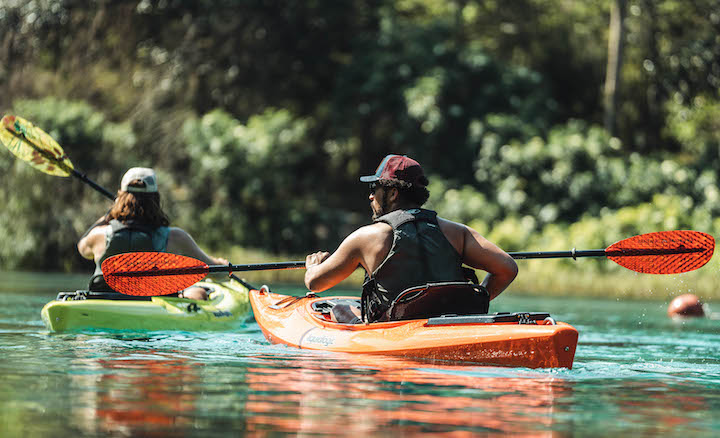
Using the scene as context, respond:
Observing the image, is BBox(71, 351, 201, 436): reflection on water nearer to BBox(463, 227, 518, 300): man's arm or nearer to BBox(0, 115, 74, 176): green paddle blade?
BBox(463, 227, 518, 300): man's arm

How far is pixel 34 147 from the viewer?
9070mm

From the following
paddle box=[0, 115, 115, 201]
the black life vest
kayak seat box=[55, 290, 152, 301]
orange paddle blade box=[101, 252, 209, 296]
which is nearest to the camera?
the black life vest

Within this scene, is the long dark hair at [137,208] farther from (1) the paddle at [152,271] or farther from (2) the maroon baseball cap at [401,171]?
(2) the maroon baseball cap at [401,171]

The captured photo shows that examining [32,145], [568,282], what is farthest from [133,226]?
[568,282]

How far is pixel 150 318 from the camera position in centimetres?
738

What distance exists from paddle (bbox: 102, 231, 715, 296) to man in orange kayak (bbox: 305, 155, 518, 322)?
102 centimetres

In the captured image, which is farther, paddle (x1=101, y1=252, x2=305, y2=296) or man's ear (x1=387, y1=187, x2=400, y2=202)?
paddle (x1=101, y1=252, x2=305, y2=296)

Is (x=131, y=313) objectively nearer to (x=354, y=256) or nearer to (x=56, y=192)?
(x=354, y=256)

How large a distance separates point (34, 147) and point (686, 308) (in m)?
7.40

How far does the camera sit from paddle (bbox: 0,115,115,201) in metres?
8.83

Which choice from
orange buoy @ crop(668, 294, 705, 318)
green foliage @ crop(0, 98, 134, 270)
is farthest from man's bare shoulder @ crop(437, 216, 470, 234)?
green foliage @ crop(0, 98, 134, 270)

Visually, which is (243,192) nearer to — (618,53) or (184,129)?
(184,129)

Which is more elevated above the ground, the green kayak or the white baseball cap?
the white baseball cap

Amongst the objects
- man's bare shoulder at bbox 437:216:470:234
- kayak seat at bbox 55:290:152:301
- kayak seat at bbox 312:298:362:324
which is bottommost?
kayak seat at bbox 312:298:362:324
